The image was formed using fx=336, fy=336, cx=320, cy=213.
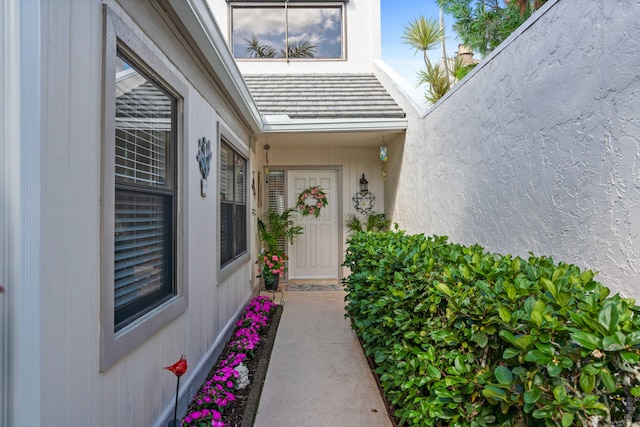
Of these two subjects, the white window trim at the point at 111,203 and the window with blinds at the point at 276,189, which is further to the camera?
the window with blinds at the point at 276,189

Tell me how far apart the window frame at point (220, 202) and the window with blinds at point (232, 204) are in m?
0.03

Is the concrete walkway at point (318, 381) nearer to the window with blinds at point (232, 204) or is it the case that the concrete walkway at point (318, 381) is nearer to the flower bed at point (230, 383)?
the flower bed at point (230, 383)

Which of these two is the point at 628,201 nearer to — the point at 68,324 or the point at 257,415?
the point at 68,324

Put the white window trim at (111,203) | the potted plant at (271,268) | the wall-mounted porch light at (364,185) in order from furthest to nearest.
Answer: the wall-mounted porch light at (364,185), the potted plant at (271,268), the white window trim at (111,203)

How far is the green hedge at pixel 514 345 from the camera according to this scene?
0.89 metres

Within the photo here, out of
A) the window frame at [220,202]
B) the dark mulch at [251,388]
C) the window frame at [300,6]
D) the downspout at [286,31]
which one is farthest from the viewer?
the downspout at [286,31]

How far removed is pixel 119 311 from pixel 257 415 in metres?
1.28

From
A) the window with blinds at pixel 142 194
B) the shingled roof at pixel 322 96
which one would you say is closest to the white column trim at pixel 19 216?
the window with blinds at pixel 142 194

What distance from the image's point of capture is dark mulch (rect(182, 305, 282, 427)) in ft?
7.29

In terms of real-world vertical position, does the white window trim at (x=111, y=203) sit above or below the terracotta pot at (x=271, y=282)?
above

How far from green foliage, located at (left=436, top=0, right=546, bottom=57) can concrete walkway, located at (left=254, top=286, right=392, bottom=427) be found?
7783mm

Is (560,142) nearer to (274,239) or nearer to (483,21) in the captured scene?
(274,239)

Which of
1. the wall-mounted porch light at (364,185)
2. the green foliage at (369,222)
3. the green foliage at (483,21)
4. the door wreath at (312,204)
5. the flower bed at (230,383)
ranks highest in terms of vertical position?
the green foliage at (483,21)

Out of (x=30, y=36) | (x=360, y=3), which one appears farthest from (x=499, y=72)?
(x=360, y=3)
